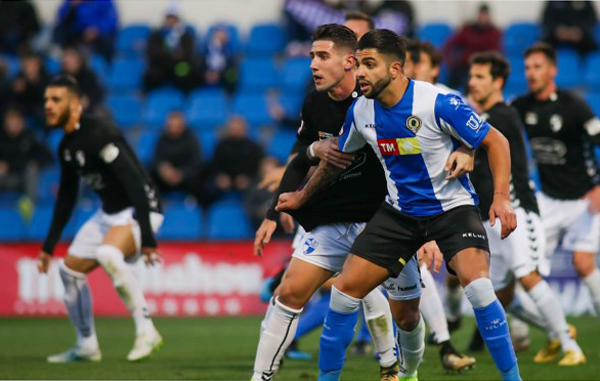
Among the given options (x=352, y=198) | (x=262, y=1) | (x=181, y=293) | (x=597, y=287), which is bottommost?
(x=181, y=293)

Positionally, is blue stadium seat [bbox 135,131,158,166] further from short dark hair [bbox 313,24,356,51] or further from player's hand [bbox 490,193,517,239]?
player's hand [bbox 490,193,517,239]

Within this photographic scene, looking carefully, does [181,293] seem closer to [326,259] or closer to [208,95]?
[208,95]

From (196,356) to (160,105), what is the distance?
901cm

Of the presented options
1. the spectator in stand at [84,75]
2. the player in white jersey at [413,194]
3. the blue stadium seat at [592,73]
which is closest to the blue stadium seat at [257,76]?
the spectator in stand at [84,75]

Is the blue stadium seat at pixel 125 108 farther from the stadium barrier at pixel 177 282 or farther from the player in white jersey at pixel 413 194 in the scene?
the player in white jersey at pixel 413 194

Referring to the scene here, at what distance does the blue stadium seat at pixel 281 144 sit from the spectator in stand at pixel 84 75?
9.62ft

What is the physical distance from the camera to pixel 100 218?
9352 millimetres

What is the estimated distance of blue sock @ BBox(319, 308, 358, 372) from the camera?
6.13 metres

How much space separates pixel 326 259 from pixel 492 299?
3.85 ft

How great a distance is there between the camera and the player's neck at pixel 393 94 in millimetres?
6027

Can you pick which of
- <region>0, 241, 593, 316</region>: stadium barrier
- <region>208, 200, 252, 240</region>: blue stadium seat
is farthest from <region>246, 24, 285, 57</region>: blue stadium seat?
<region>0, 241, 593, 316</region>: stadium barrier

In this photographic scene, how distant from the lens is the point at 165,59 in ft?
58.0

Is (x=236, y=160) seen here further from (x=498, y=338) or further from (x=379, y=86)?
(x=498, y=338)

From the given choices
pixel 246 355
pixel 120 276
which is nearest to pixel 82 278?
pixel 120 276
